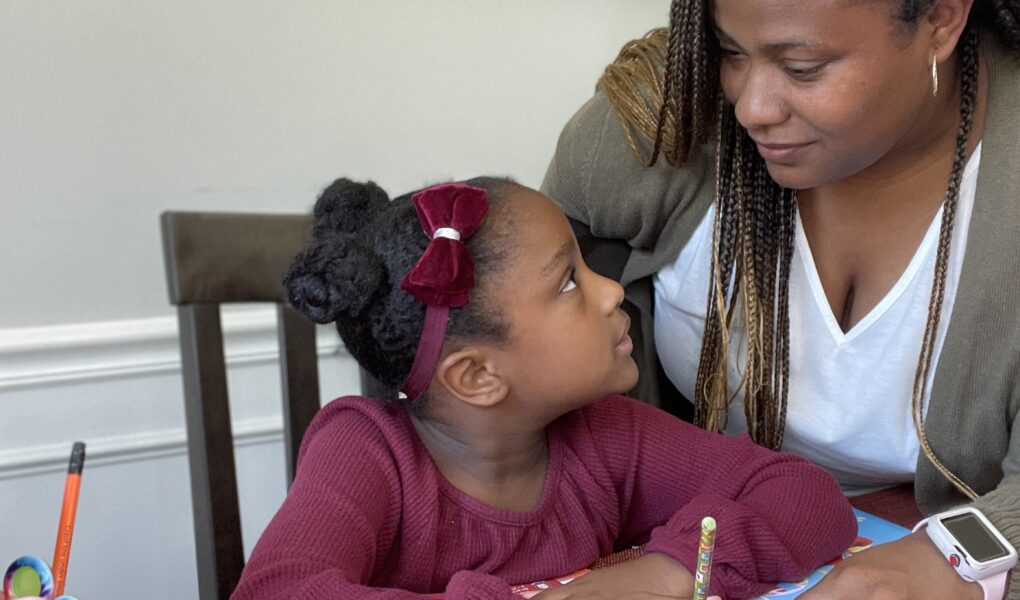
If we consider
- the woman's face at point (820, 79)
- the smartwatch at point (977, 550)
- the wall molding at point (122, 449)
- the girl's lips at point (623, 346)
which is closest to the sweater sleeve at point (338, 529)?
the girl's lips at point (623, 346)

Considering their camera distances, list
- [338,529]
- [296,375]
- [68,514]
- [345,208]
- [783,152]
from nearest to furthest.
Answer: [68,514]
[338,529]
[345,208]
[783,152]
[296,375]

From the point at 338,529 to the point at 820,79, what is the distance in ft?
1.98

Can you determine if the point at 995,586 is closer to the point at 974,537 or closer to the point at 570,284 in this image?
the point at 974,537

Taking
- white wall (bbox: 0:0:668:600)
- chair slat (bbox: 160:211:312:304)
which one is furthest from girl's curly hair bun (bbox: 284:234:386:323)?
white wall (bbox: 0:0:668:600)

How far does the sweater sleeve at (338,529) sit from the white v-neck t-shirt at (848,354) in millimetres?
532

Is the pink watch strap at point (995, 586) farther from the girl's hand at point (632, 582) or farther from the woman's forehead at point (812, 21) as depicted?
the woman's forehead at point (812, 21)

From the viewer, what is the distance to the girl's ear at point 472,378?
2.93 ft

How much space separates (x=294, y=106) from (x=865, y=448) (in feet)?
3.26

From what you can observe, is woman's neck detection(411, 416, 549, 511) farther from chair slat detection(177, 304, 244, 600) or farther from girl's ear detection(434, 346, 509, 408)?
chair slat detection(177, 304, 244, 600)

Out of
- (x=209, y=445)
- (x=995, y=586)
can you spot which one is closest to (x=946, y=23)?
(x=995, y=586)

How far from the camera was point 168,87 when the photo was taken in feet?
5.01

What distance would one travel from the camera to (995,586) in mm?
874

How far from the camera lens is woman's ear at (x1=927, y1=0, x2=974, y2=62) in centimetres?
98

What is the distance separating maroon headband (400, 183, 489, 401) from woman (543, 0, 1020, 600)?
12.7 inches
